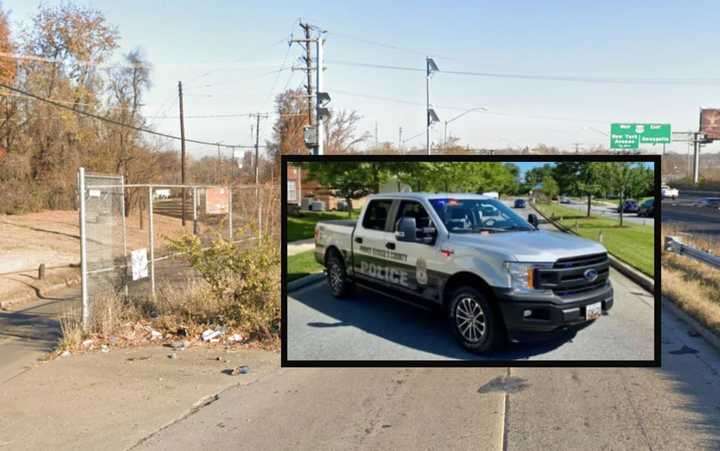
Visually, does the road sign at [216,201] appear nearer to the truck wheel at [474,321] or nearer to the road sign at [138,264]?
the road sign at [138,264]

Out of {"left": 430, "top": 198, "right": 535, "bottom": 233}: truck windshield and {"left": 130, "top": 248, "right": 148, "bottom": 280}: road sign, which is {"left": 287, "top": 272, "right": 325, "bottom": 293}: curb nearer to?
{"left": 430, "top": 198, "right": 535, "bottom": 233}: truck windshield

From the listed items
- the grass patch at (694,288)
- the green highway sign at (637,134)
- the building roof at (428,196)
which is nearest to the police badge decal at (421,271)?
the building roof at (428,196)

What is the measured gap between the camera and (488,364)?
3.16 m

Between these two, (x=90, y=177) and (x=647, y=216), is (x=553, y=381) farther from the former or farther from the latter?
(x=90, y=177)

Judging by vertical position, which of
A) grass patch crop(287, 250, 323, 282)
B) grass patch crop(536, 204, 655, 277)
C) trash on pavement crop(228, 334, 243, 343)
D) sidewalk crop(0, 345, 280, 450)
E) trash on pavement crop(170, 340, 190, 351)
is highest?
grass patch crop(536, 204, 655, 277)

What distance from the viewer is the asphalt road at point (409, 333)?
3055 mm

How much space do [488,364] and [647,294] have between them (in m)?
0.92

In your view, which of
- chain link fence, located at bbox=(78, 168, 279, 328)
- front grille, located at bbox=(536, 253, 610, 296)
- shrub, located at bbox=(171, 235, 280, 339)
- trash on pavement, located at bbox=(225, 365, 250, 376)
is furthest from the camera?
chain link fence, located at bbox=(78, 168, 279, 328)

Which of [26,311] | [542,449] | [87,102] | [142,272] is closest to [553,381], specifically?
[542,449]

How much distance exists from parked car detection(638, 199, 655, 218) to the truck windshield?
597 mm

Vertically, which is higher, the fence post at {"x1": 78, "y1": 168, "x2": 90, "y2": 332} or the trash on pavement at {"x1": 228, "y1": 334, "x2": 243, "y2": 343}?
the fence post at {"x1": 78, "y1": 168, "x2": 90, "y2": 332}

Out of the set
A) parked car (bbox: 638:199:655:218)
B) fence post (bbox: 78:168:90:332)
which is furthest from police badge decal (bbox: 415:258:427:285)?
fence post (bbox: 78:168:90:332)

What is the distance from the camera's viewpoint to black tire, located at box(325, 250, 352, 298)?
3596 millimetres

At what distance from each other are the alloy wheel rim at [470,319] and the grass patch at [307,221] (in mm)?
846
